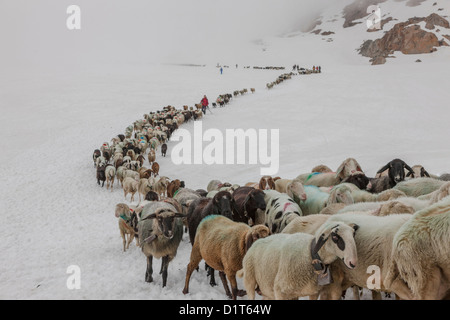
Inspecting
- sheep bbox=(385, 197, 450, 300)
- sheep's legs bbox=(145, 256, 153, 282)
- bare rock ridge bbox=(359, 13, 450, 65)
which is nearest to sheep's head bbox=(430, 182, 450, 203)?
sheep bbox=(385, 197, 450, 300)

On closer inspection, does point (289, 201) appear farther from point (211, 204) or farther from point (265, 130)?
point (265, 130)

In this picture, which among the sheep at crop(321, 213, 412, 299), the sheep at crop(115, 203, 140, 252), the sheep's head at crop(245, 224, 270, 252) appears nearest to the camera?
the sheep at crop(321, 213, 412, 299)

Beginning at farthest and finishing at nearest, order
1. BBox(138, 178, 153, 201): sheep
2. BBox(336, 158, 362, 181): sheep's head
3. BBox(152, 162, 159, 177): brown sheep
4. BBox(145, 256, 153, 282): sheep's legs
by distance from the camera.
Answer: BBox(152, 162, 159, 177): brown sheep
BBox(138, 178, 153, 201): sheep
BBox(336, 158, 362, 181): sheep's head
BBox(145, 256, 153, 282): sheep's legs

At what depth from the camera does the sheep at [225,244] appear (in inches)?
181

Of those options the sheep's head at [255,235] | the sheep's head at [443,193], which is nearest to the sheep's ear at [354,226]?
the sheep's head at [255,235]

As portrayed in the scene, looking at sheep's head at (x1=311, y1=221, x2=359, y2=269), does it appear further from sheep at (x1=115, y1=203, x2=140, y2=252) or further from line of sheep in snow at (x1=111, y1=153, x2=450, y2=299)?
sheep at (x1=115, y1=203, x2=140, y2=252)

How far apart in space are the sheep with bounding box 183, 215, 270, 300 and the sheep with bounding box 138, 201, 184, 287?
0.52 metres

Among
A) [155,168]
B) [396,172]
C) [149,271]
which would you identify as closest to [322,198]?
[396,172]

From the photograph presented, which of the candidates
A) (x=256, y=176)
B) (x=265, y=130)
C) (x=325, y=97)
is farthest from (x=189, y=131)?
(x=325, y=97)

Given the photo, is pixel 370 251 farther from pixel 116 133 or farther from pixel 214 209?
pixel 116 133

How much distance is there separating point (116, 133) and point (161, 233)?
1984 centimetres

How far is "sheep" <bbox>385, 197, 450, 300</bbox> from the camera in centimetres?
254

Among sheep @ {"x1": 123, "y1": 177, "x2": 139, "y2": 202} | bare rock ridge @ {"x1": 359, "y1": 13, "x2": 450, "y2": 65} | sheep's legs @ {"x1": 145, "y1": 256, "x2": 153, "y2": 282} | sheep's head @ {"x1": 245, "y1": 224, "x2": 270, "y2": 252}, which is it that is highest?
bare rock ridge @ {"x1": 359, "y1": 13, "x2": 450, "y2": 65}

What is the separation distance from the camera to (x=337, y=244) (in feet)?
10.9
